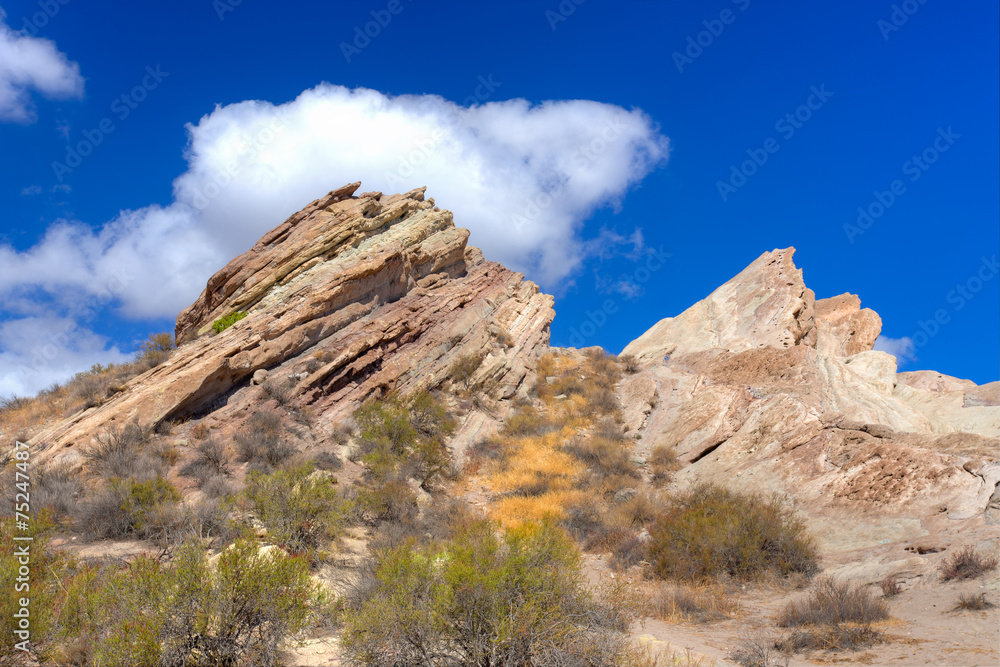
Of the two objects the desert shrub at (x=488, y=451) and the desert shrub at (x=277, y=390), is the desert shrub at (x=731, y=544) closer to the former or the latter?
the desert shrub at (x=488, y=451)

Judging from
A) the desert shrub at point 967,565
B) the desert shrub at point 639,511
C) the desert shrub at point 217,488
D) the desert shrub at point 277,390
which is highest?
the desert shrub at point 277,390

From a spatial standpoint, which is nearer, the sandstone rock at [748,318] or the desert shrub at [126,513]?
the desert shrub at [126,513]

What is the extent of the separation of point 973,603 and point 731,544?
12.7 feet

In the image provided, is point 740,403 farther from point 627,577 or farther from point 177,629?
point 177,629

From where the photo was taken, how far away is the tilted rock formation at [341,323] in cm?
1639

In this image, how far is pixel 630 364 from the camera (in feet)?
86.8

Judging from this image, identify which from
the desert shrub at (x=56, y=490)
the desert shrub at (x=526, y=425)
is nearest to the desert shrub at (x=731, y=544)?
the desert shrub at (x=526, y=425)

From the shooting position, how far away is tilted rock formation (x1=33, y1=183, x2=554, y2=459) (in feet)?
53.8

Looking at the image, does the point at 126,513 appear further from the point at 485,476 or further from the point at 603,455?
the point at 603,455

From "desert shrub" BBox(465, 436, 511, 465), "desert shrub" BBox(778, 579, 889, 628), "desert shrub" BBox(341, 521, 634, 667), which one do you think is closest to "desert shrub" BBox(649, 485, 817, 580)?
"desert shrub" BBox(778, 579, 889, 628)

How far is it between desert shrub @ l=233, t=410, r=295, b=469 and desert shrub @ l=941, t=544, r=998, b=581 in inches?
557

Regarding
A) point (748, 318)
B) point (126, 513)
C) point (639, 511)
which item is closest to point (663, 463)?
point (639, 511)

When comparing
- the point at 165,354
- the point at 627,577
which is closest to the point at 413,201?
the point at 165,354

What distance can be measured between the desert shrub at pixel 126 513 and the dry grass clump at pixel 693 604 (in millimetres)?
8930
